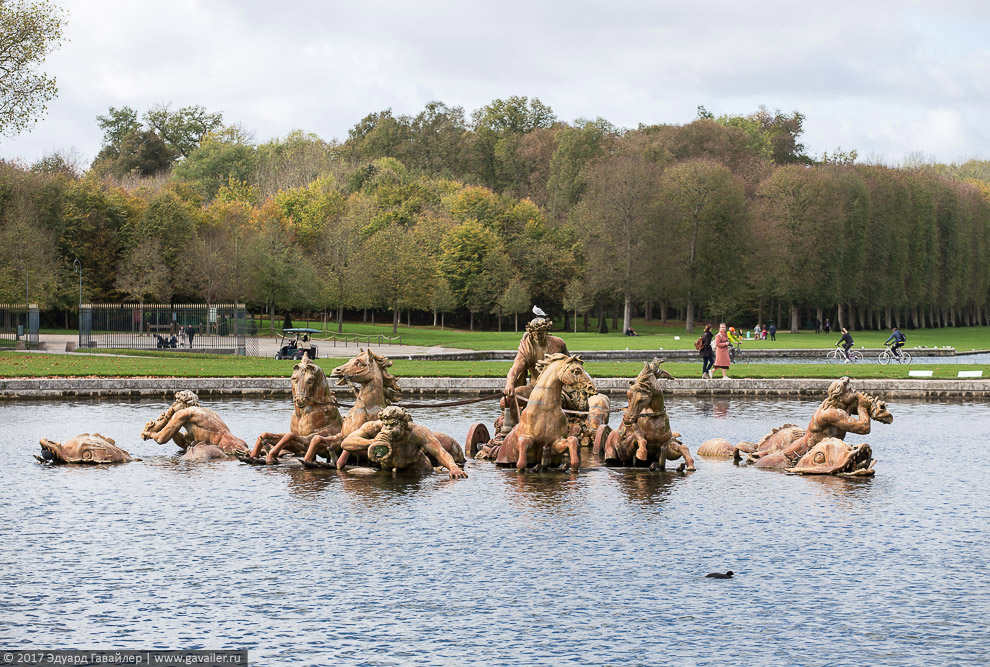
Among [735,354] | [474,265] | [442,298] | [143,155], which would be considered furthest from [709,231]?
[143,155]

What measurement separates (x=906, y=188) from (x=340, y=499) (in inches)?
4318

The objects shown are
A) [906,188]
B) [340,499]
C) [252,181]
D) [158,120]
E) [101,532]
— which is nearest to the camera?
[101,532]

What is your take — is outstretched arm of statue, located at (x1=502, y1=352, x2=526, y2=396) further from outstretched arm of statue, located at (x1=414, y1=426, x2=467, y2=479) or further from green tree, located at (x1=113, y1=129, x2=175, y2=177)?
green tree, located at (x1=113, y1=129, x2=175, y2=177)

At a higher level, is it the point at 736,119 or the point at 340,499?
the point at 736,119

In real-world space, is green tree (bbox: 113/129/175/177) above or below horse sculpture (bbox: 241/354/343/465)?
above

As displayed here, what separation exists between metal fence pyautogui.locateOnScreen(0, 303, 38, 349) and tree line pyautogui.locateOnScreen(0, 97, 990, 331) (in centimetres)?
165

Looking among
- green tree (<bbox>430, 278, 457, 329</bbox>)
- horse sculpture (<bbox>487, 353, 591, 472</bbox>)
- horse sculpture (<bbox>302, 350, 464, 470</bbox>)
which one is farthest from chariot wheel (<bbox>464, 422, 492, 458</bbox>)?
green tree (<bbox>430, 278, 457, 329</bbox>)

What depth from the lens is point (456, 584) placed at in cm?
1176

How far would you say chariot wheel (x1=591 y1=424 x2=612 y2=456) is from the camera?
19500mm

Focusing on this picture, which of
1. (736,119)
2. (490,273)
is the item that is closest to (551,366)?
(490,273)

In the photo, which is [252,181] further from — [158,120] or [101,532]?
[101,532]

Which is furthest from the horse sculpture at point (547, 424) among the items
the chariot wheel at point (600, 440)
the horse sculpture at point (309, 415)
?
the horse sculpture at point (309, 415)

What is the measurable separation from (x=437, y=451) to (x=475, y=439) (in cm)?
270

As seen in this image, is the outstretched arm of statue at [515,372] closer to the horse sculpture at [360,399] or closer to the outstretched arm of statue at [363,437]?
the horse sculpture at [360,399]
